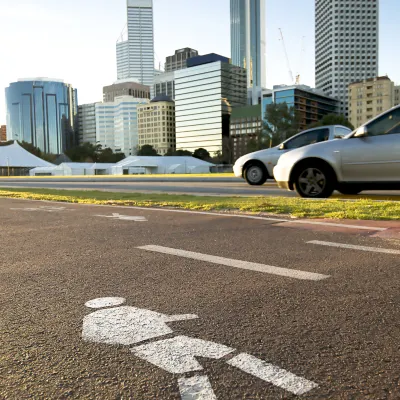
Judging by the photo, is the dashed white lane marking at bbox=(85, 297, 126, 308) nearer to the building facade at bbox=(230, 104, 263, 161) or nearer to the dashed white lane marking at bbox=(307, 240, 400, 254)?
the dashed white lane marking at bbox=(307, 240, 400, 254)

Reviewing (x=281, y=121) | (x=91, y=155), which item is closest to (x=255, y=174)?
(x=281, y=121)

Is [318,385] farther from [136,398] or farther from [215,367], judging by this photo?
[136,398]

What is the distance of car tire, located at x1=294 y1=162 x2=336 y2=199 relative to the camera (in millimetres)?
8953

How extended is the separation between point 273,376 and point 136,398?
0.53 meters

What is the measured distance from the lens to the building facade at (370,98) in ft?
482

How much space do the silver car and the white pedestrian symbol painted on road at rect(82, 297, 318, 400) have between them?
267 inches

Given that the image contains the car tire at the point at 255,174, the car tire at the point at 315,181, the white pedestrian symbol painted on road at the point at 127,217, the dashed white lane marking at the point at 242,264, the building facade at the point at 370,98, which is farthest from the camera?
the building facade at the point at 370,98

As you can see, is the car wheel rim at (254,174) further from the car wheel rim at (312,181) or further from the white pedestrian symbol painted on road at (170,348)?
the white pedestrian symbol painted on road at (170,348)

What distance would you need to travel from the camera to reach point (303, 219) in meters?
6.23

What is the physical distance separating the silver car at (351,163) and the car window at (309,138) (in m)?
4.10

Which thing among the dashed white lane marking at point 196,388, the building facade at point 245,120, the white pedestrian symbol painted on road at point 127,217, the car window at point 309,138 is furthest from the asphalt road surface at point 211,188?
the building facade at point 245,120

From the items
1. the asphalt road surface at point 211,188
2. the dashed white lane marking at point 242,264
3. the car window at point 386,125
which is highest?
the car window at point 386,125

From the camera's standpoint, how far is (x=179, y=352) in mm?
1955

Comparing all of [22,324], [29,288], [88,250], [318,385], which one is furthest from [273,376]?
[88,250]
